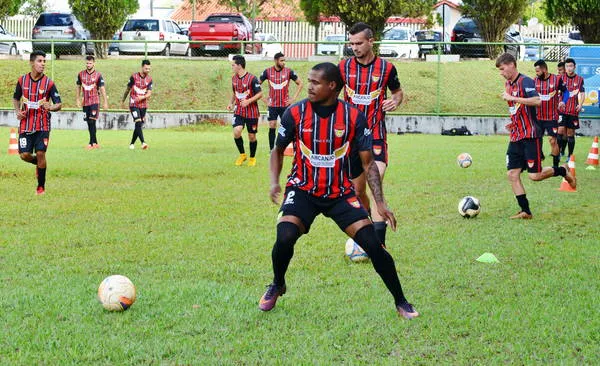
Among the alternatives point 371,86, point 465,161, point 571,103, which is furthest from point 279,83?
point 371,86

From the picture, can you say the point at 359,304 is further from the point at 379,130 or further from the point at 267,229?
the point at 267,229

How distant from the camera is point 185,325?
5.87m

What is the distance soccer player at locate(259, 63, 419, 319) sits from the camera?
6062mm

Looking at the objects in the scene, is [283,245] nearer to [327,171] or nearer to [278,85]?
[327,171]

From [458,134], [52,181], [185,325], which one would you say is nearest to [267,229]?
[185,325]

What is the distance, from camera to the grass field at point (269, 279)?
5398 mm

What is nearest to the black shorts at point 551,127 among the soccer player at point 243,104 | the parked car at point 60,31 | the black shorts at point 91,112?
the soccer player at point 243,104

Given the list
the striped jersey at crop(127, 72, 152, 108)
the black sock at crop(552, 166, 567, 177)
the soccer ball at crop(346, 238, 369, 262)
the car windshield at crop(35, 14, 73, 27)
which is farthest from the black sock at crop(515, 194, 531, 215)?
Result: the car windshield at crop(35, 14, 73, 27)

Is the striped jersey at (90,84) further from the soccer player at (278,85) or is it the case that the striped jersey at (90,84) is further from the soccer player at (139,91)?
the soccer player at (278,85)

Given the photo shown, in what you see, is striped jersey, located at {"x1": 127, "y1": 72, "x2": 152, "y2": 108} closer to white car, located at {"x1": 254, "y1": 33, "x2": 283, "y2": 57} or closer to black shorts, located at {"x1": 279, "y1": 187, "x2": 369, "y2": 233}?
white car, located at {"x1": 254, "y1": 33, "x2": 283, "y2": 57}

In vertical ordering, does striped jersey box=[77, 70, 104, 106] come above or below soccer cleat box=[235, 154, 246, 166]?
above

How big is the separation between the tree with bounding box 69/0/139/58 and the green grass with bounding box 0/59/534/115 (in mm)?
2770

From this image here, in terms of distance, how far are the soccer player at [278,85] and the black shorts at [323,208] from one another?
12732mm

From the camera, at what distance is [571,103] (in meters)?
18.8
